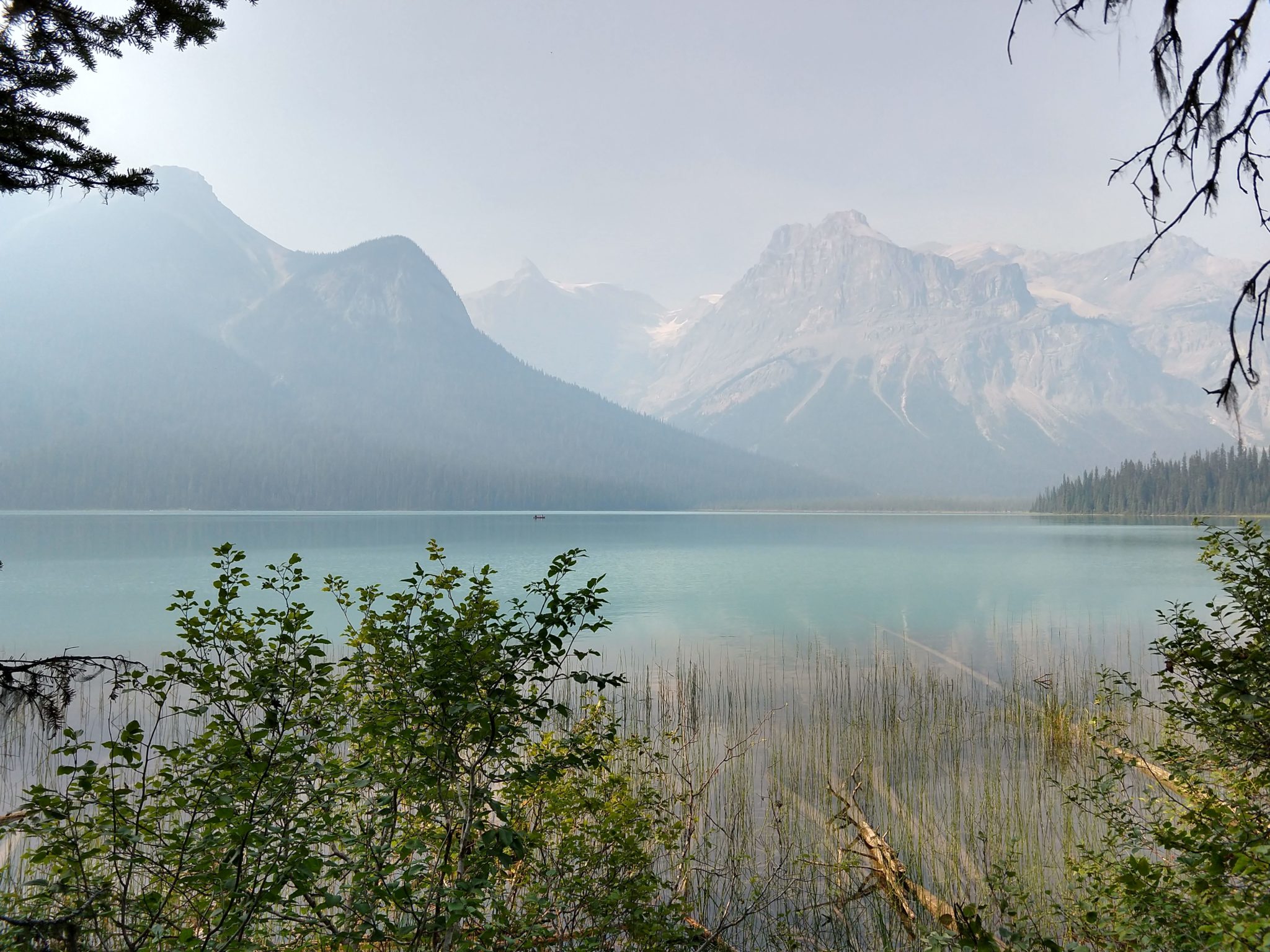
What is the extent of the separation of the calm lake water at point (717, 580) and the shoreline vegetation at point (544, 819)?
40.2 feet

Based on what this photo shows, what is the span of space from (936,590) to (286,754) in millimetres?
36155

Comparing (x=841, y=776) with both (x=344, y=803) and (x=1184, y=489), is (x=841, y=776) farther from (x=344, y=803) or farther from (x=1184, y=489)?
(x=1184, y=489)

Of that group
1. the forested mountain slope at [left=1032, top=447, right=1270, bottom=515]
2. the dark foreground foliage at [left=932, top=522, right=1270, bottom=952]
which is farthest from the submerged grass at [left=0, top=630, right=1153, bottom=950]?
the forested mountain slope at [left=1032, top=447, right=1270, bottom=515]

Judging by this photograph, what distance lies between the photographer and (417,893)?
5.70 m

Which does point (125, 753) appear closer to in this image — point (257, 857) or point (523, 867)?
point (257, 857)

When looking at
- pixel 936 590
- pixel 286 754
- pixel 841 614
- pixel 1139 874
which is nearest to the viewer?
pixel 286 754

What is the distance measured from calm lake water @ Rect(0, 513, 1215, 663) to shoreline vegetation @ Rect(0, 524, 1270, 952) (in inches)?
483

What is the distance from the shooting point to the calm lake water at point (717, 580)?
23.9 metres

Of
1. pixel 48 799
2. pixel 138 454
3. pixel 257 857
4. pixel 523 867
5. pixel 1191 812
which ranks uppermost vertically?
pixel 138 454

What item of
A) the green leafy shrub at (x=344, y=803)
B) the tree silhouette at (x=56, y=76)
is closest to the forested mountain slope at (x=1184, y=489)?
the green leafy shrub at (x=344, y=803)

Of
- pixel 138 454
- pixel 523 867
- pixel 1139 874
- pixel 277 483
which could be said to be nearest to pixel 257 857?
pixel 523 867

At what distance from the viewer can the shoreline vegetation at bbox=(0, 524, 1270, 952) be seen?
3.56 metres

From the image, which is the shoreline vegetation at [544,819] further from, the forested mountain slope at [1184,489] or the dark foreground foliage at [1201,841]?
the forested mountain slope at [1184,489]

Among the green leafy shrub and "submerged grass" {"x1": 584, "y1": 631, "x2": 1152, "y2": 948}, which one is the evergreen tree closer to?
the green leafy shrub
